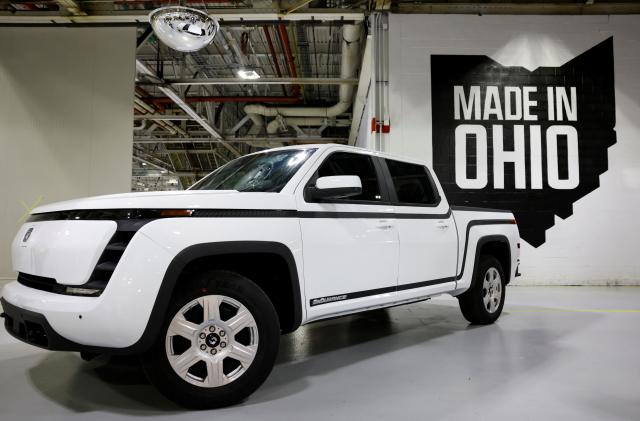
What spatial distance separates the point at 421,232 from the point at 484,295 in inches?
55.3

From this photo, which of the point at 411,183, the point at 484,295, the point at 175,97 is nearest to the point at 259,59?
the point at 175,97

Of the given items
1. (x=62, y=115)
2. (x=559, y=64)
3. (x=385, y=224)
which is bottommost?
(x=385, y=224)

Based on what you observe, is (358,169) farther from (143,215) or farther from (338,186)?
(143,215)

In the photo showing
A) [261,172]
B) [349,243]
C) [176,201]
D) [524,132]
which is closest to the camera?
[176,201]

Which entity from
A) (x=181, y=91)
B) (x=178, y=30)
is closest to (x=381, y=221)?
(x=178, y=30)

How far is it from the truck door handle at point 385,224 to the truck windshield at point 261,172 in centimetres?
74

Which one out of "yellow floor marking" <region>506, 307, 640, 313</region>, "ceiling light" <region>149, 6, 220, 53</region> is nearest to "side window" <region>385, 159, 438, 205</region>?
"yellow floor marking" <region>506, 307, 640, 313</region>

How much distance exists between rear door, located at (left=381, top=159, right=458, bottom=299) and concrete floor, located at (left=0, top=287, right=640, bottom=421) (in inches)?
22.2

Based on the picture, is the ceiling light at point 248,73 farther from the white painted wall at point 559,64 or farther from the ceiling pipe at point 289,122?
the ceiling pipe at point 289,122

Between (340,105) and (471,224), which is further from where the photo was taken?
(340,105)

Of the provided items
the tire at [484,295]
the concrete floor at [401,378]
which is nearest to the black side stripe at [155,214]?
the concrete floor at [401,378]

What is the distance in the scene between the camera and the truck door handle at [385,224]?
3203mm

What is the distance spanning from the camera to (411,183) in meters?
3.80

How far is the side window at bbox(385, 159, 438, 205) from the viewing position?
3.62 m
